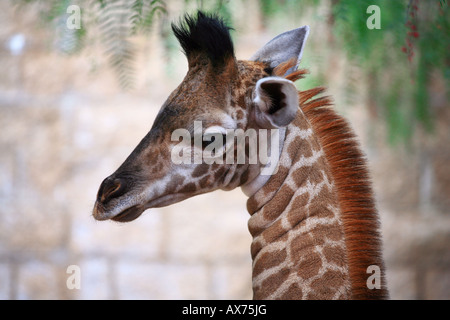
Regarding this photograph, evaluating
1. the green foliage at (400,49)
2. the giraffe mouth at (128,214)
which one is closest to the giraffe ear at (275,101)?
the giraffe mouth at (128,214)

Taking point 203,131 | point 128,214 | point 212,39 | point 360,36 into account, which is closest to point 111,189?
point 128,214

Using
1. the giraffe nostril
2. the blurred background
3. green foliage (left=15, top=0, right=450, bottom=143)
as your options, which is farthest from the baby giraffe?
the blurred background

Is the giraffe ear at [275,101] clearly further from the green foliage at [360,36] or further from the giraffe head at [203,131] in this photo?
the green foliage at [360,36]

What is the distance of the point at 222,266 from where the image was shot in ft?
7.30

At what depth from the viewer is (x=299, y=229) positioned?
893mm

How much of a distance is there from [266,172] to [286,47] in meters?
0.25

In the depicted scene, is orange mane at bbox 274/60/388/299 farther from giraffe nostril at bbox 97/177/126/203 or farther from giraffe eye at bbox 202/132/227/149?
giraffe nostril at bbox 97/177/126/203

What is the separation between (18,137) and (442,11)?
68.4 inches

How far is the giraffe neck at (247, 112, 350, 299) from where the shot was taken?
2.86ft

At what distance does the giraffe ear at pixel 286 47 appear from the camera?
986 millimetres

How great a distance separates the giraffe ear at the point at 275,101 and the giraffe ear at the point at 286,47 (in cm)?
15

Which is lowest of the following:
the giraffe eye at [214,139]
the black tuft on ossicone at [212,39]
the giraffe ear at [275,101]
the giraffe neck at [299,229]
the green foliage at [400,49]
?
the giraffe neck at [299,229]
